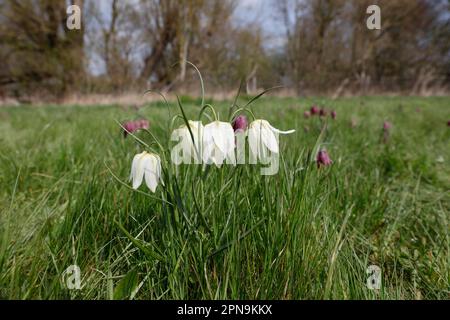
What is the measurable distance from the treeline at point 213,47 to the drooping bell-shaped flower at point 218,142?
324 inches

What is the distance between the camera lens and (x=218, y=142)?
1.72 feet

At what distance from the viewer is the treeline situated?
423 inches

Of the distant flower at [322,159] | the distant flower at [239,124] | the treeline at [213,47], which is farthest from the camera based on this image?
the treeline at [213,47]

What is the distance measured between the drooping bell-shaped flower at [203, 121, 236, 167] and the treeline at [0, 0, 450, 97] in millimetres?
8235

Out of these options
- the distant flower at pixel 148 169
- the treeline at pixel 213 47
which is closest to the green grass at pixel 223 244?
the distant flower at pixel 148 169

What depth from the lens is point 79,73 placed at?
1086cm

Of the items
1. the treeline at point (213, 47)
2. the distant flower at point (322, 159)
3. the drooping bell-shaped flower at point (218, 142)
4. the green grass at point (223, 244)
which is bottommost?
the green grass at point (223, 244)

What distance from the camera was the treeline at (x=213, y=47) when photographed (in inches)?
423

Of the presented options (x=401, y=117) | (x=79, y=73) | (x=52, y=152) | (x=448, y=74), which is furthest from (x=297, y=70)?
(x=52, y=152)

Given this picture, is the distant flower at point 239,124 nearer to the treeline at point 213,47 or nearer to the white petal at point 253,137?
the white petal at point 253,137

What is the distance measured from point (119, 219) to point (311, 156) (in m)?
0.51

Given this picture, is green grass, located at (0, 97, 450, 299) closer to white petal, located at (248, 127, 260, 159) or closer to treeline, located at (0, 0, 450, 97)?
white petal, located at (248, 127, 260, 159)

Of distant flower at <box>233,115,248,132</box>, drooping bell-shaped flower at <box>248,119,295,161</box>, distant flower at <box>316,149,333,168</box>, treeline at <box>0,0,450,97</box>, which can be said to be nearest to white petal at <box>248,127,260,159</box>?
drooping bell-shaped flower at <box>248,119,295,161</box>
